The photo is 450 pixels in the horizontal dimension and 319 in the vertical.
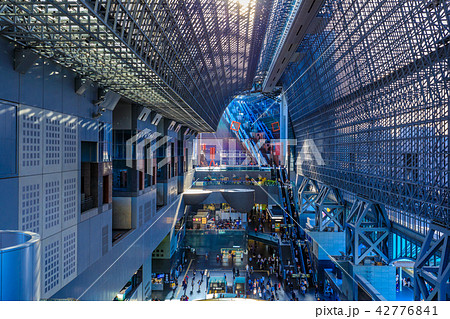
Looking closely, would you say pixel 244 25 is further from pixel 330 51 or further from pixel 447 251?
pixel 447 251

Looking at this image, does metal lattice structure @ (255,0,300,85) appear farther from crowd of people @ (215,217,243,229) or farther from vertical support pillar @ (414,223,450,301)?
crowd of people @ (215,217,243,229)

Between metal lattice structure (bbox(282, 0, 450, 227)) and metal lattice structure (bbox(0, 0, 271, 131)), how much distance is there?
6.25 metres

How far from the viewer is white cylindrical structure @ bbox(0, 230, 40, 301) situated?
3475mm

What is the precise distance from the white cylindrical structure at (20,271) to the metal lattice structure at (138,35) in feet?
16.0

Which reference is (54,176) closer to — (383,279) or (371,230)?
(371,230)

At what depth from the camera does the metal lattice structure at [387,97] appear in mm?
13914

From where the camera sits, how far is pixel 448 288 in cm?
1333

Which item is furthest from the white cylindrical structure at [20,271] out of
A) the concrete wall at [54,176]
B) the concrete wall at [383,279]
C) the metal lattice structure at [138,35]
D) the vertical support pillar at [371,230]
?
the concrete wall at [383,279]

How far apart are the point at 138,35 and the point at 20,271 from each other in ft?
27.3

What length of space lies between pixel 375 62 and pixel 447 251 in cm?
1182

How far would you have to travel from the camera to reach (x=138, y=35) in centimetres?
1024

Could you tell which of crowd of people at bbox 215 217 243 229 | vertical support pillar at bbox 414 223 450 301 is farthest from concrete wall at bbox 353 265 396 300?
crowd of people at bbox 215 217 243 229

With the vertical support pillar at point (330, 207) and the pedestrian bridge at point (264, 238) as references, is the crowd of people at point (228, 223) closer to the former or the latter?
the pedestrian bridge at point (264, 238)
